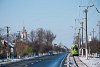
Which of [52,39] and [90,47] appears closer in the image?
[90,47]

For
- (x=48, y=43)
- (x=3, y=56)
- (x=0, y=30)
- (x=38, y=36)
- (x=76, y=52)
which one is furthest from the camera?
(x=48, y=43)

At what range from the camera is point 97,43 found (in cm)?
8631

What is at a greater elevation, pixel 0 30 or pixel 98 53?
pixel 0 30

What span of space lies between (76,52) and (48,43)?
75178 millimetres

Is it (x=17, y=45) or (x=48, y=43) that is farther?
(x=48, y=43)

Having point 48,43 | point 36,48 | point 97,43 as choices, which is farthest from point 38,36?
point 97,43

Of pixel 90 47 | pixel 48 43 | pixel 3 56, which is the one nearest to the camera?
pixel 3 56

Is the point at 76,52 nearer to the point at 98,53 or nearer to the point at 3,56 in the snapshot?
the point at 98,53

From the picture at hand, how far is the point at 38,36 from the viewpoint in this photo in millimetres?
151625

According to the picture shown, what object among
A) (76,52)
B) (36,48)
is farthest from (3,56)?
(36,48)

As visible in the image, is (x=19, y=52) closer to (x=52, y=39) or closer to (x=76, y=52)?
(x=76, y=52)

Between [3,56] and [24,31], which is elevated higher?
[24,31]

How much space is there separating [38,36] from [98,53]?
65462 mm

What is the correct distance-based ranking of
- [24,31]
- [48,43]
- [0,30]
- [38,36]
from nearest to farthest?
[0,30] < [24,31] < [38,36] < [48,43]
